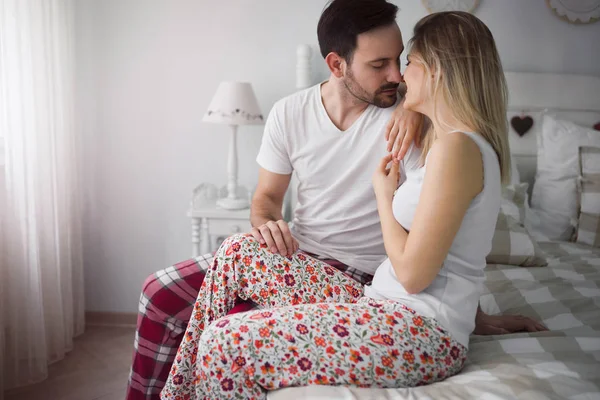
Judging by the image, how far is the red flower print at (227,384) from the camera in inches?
38.6

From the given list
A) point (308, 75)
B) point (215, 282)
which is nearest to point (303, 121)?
point (215, 282)

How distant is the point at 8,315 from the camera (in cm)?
182

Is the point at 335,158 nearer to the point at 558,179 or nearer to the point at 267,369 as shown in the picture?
the point at 267,369

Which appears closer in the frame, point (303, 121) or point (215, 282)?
point (215, 282)

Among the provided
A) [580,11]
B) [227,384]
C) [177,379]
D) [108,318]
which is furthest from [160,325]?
[580,11]

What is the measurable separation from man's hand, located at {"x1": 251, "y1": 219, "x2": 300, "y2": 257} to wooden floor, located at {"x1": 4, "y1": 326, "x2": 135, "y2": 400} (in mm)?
933

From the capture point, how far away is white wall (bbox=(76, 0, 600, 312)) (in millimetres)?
2340

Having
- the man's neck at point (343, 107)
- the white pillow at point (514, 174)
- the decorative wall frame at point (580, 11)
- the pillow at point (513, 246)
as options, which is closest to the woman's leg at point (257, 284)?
the man's neck at point (343, 107)

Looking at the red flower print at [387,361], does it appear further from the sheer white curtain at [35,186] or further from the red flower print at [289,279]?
the sheer white curtain at [35,186]

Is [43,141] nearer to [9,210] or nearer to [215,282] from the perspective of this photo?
[9,210]

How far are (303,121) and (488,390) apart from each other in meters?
0.87

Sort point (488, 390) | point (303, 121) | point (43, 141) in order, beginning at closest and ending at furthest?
point (488, 390), point (303, 121), point (43, 141)

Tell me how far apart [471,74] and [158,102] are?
1635 mm

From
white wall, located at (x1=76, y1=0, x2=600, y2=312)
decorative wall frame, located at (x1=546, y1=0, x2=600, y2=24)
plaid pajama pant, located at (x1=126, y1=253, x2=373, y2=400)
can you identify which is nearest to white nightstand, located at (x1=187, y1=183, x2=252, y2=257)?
white wall, located at (x1=76, y1=0, x2=600, y2=312)
